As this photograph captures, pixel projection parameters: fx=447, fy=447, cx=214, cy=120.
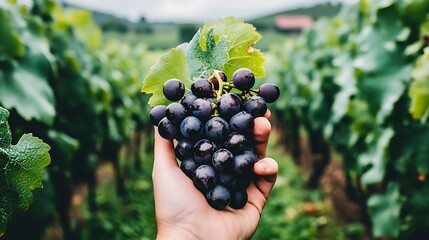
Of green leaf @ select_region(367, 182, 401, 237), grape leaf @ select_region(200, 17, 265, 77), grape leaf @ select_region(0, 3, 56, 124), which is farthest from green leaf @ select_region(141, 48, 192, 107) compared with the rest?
green leaf @ select_region(367, 182, 401, 237)

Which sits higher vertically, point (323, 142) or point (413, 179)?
point (323, 142)

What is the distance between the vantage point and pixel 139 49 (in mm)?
12609

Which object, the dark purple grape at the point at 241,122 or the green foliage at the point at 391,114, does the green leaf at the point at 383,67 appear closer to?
the green foliage at the point at 391,114

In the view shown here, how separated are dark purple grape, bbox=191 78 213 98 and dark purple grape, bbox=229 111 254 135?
112 mm

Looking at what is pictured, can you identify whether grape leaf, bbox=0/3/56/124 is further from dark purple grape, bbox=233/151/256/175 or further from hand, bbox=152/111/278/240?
dark purple grape, bbox=233/151/256/175

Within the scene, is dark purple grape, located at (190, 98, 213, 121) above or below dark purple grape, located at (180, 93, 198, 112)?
below

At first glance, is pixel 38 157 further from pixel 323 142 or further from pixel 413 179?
pixel 323 142

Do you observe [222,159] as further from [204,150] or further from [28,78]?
[28,78]

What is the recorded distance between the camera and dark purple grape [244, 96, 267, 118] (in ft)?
4.67

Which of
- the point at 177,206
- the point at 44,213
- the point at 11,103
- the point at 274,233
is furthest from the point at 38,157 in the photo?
the point at 274,233

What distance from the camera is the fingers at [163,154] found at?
5.01 feet

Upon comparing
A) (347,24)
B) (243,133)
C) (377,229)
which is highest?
(347,24)

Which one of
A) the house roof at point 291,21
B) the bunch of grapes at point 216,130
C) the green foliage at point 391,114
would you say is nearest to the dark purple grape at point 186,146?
the bunch of grapes at point 216,130

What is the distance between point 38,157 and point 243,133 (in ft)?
2.01
